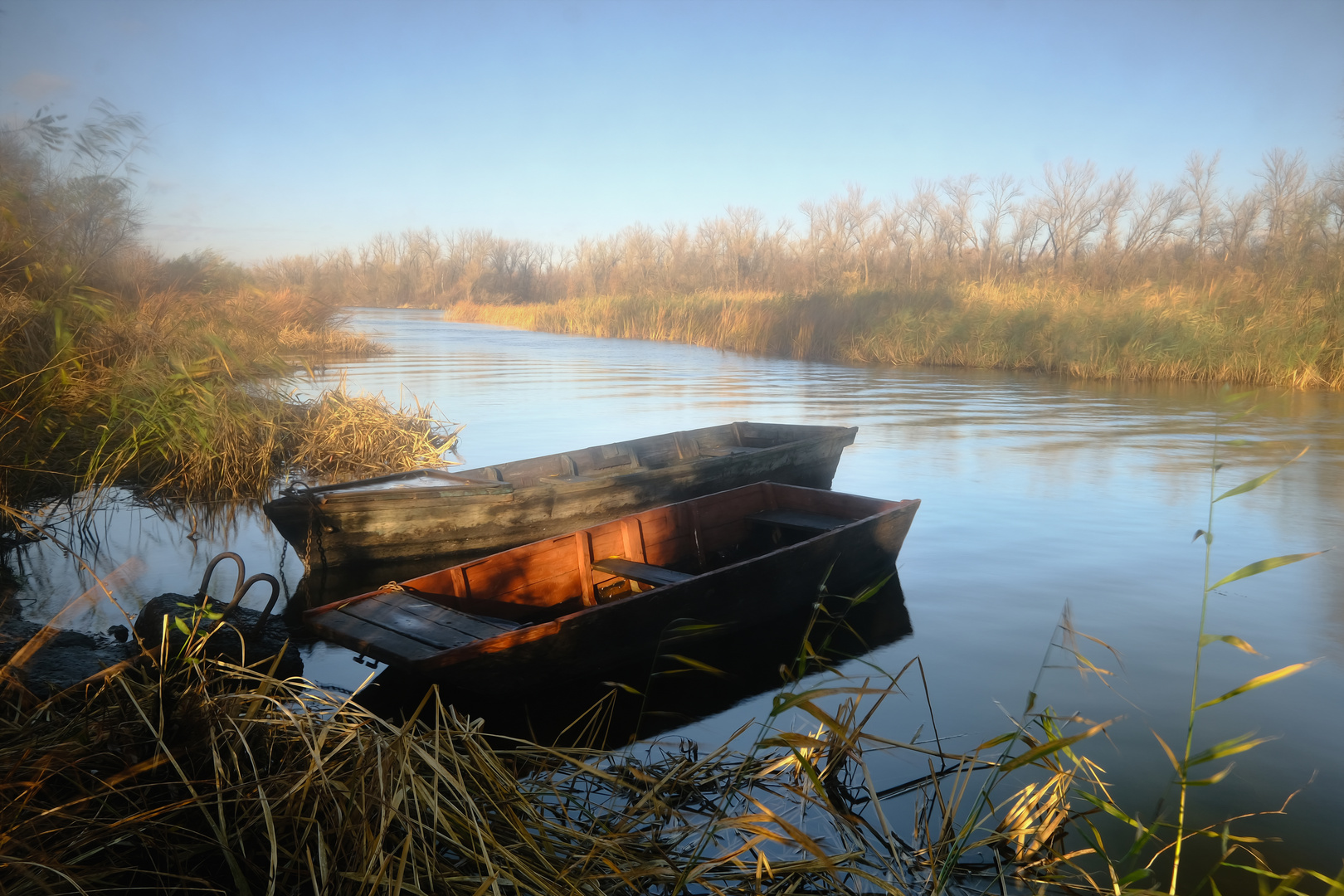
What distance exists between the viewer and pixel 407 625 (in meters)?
4.13

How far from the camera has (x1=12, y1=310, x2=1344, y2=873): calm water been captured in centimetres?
415

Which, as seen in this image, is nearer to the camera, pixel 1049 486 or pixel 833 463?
pixel 833 463

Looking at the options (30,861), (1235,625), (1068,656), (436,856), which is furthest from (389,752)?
(1235,625)

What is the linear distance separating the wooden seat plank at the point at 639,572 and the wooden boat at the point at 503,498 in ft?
4.24

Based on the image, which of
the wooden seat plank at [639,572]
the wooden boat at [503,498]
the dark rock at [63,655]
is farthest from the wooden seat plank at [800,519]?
the dark rock at [63,655]

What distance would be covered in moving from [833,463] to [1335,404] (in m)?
11.5

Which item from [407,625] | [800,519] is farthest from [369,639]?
[800,519]

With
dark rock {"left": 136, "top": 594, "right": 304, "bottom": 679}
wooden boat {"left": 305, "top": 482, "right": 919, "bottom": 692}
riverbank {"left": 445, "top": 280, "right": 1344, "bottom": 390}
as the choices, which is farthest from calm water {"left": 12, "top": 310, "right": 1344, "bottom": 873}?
riverbank {"left": 445, "top": 280, "right": 1344, "bottom": 390}

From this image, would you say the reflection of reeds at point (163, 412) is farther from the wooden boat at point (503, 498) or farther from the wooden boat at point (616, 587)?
the wooden boat at point (616, 587)

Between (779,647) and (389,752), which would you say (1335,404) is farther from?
(389,752)

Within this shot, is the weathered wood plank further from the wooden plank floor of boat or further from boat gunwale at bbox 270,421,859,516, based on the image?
boat gunwale at bbox 270,421,859,516

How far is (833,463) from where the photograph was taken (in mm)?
8438

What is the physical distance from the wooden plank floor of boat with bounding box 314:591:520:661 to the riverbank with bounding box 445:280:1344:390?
54.4 feet

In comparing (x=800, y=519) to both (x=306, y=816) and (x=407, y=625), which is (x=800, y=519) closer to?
(x=407, y=625)
